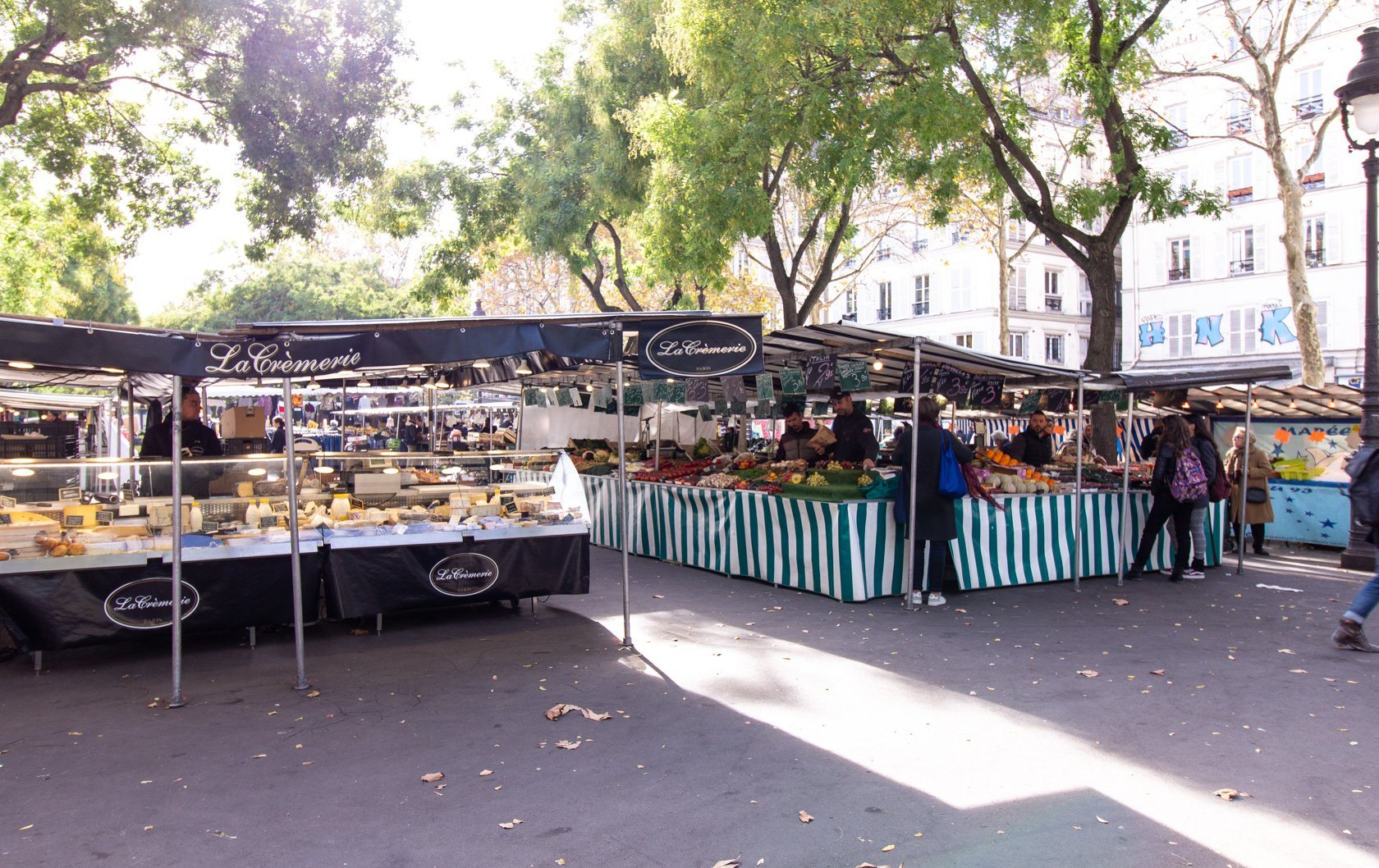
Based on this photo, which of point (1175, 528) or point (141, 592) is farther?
point (1175, 528)

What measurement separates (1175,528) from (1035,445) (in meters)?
2.24

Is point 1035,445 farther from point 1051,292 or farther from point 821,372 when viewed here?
point 1051,292

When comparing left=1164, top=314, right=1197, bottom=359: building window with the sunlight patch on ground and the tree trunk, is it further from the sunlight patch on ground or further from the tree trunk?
the sunlight patch on ground

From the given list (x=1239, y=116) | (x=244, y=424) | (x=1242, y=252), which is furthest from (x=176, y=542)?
(x=1242, y=252)

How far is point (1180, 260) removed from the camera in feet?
115

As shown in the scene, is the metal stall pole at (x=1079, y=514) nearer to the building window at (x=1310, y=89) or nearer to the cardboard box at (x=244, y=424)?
the cardboard box at (x=244, y=424)

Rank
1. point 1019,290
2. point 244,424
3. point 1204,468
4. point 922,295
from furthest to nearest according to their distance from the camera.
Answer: point 922,295 → point 1019,290 → point 244,424 → point 1204,468

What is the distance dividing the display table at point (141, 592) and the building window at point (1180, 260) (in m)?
36.2

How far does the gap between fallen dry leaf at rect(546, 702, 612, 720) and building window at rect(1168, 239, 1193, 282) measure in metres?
36.1

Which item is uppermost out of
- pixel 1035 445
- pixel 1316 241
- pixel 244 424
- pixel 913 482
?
pixel 1316 241

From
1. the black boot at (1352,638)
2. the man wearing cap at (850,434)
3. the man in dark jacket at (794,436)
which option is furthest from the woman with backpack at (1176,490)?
the man in dark jacket at (794,436)

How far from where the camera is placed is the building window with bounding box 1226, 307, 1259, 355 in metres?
32.7

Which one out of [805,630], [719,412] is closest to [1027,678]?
[805,630]

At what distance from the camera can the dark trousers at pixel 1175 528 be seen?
32.9 ft
